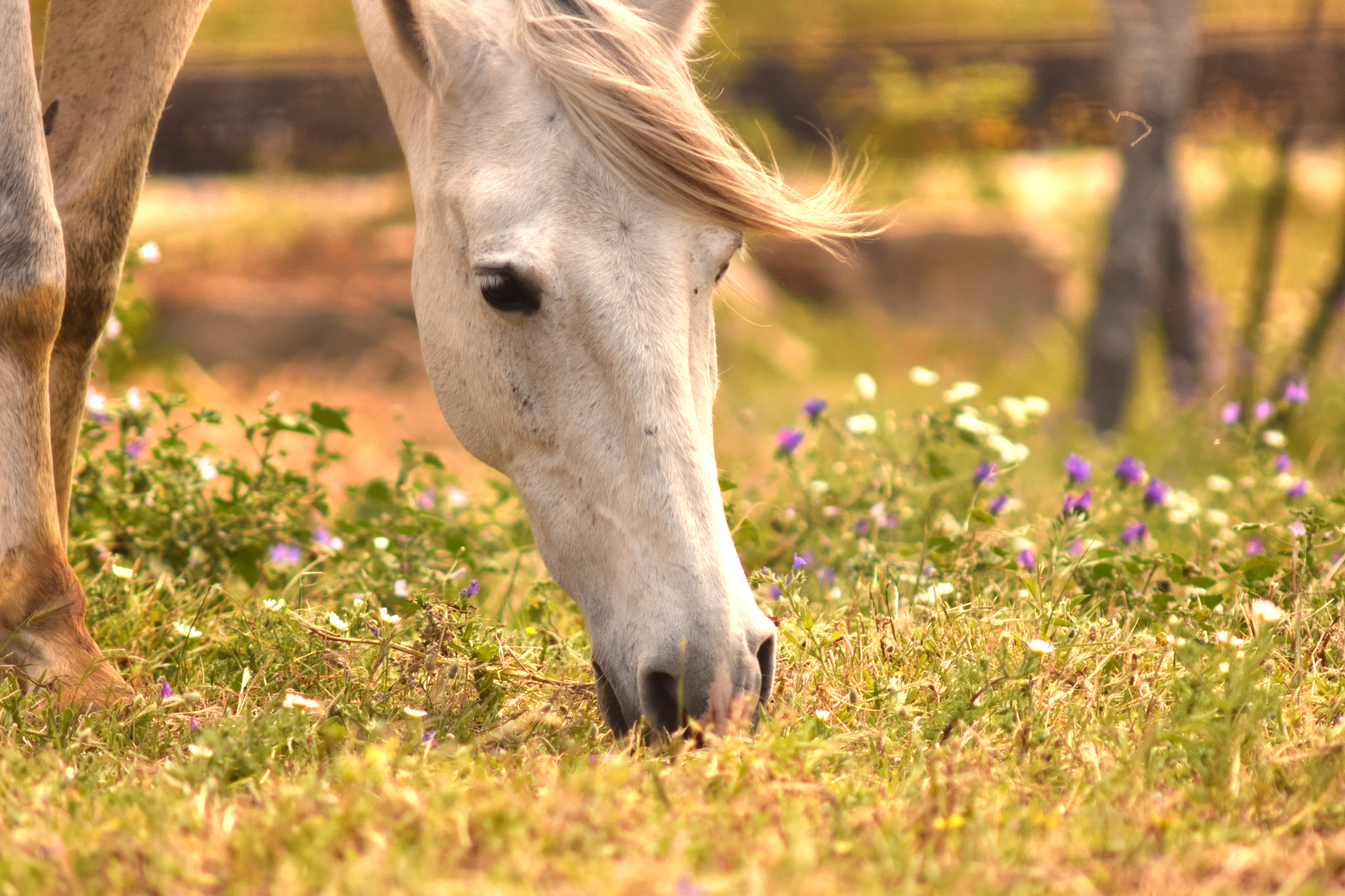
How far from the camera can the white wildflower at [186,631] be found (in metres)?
2.26

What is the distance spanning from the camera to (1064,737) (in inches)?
73.9

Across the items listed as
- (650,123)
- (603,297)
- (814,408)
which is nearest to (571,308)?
(603,297)

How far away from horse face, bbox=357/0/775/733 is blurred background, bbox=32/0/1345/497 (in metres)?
2.71

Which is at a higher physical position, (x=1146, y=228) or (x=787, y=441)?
(x=1146, y=228)

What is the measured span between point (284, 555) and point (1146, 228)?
18.6ft

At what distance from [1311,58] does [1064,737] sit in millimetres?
6322

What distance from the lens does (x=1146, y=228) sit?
21.8ft

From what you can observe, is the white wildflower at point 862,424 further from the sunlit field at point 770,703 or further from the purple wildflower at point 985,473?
the purple wildflower at point 985,473

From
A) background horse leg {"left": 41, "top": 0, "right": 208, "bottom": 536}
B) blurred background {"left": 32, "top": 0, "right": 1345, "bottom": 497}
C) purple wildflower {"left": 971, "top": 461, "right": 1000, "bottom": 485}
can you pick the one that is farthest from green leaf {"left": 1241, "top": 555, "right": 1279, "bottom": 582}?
background horse leg {"left": 41, "top": 0, "right": 208, "bottom": 536}

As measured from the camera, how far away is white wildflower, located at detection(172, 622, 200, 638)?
2258 mm

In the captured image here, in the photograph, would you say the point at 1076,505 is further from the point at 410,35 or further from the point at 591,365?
the point at 410,35

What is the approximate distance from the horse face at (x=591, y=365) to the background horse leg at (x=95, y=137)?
0.85 meters

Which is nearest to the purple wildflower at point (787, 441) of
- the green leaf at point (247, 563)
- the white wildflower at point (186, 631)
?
the green leaf at point (247, 563)

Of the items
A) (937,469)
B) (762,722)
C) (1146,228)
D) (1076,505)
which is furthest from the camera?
(1146,228)
